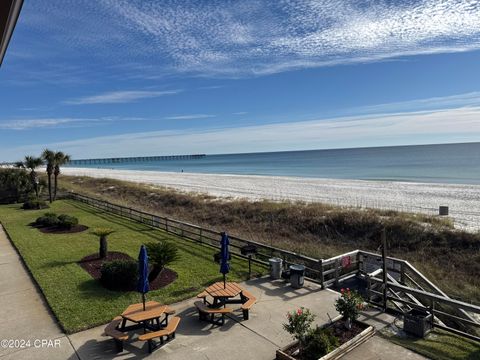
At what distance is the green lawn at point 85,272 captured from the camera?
9532 millimetres

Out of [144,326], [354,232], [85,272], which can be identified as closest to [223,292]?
[144,326]

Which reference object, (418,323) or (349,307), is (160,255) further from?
(418,323)

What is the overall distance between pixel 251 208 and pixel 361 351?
2167cm

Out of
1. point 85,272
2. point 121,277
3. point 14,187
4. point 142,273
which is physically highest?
point 14,187

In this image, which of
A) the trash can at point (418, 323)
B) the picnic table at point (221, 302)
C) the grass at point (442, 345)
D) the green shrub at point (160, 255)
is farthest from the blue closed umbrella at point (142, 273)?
the trash can at point (418, 323)

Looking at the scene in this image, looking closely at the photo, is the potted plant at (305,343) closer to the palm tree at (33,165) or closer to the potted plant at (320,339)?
the potted plant at (320,339)

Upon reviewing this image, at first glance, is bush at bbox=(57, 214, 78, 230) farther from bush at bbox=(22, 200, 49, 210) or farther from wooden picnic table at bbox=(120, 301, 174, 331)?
wooden picnic table at bbox=(120, 301, 174, 331)

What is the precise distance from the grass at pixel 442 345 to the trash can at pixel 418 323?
0.52ft

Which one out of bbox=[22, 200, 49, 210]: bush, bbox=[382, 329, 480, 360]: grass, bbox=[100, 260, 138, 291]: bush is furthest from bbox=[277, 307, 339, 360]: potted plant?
bbox=[22, 200, 49, 210]: bush

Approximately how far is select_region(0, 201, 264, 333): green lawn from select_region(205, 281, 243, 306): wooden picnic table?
55.0 inches

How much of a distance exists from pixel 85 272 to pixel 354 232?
15.9 metres

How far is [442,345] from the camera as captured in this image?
7.68 m

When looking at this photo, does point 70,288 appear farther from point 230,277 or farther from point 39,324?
point 230,277

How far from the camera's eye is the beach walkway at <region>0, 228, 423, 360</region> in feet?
24.2
